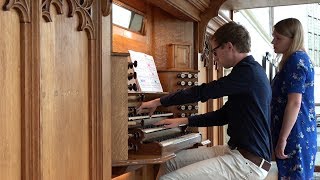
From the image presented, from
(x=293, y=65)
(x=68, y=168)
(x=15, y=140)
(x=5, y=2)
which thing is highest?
(x=5, y=2)

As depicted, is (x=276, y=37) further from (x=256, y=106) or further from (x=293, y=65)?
(x=256, y=106)

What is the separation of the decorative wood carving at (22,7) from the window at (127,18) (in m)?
1.61

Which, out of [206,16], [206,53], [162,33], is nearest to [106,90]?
[162,33]

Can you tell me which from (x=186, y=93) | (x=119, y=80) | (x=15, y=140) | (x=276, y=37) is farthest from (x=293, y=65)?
(x=15, y=140)

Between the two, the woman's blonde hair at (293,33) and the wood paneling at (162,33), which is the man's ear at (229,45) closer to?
the woman's blonde hair at (293,33)

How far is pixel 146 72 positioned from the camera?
3.58 metres

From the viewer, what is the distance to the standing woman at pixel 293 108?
105 inches

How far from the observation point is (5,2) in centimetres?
165

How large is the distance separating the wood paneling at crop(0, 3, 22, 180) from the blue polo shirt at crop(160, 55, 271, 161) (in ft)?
3.26

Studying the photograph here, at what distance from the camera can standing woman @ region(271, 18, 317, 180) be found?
268 cm

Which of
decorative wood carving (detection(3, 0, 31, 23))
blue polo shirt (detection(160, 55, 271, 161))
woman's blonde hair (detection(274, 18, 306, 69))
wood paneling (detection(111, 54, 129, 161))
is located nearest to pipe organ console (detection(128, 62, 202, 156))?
wood paneling (detection(111, 54, 129, 161))

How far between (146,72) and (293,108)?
131 cm

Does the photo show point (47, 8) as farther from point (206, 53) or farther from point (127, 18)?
point (206, 53)

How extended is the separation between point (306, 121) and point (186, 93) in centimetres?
82
